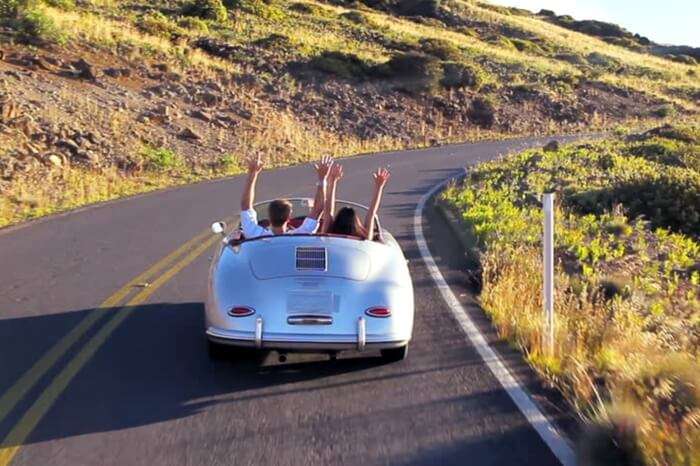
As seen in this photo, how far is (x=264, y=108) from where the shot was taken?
3794 cm

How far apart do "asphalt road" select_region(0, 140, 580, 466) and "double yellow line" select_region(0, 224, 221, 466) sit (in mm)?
16

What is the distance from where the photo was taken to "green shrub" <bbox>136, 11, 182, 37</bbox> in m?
43.3

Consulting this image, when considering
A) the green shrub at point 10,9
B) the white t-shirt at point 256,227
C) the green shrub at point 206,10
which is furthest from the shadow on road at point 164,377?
the green shrub at point 206,10

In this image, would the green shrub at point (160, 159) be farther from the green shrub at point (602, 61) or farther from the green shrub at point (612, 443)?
the green shrub at point (602, 61)

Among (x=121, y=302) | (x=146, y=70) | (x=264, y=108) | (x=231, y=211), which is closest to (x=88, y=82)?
(x=146, y=70)

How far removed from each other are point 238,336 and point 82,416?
4.15ft

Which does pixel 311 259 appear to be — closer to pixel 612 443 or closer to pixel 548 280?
pixel 548 280

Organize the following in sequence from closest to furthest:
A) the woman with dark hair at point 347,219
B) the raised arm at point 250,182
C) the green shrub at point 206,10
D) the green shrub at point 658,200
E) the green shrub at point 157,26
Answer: the raised arm at point 250,182, the woman with dark hair at point 347,219, the green shrub at point 658,200, the green shrub at point 157,26, the green shrub at point 206,10

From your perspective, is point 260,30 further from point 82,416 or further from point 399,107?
point 82,416

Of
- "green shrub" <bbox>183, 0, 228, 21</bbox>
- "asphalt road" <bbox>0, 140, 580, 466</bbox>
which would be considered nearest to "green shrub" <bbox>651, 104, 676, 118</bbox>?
"green shrub" <bbox>183, 0, 228, 21</bbox>

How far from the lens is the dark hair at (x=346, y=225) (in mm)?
8445

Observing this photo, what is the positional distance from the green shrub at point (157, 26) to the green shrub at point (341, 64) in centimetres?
652

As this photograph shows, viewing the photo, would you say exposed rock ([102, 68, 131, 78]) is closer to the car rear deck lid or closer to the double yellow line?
the double yellow line

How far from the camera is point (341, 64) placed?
1859 inches
